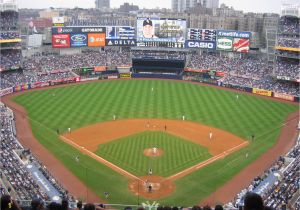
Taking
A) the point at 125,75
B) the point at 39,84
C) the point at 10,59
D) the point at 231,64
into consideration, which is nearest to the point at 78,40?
the point at 125,75

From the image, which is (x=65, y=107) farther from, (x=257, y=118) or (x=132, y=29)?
(x=132, y=29)

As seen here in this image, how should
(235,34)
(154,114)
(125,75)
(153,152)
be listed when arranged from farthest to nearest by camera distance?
(125,75) → (235,34) → (154,114) → (153,152)

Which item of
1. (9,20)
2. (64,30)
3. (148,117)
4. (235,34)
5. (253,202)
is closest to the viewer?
(253,202)

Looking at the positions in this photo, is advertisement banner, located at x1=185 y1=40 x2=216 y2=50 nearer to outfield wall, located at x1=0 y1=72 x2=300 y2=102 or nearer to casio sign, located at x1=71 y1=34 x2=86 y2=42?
outfield wall, located at x1=0 y1=72 x2=300 y2=102

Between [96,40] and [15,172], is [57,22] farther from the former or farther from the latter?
[15,172]

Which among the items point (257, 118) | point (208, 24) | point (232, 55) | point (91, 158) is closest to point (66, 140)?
point (91, 158)

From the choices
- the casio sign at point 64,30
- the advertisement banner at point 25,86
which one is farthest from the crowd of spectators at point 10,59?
the casio sign at point 64,30

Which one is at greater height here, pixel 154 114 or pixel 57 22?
pixel 57 22
